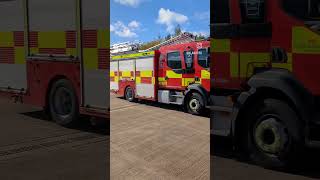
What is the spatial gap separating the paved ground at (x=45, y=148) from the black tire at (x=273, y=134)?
82 centimetres

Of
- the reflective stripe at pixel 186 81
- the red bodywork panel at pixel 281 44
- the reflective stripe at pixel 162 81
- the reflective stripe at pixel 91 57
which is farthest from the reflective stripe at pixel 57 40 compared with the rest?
the reflective stripe at pixel 162 81

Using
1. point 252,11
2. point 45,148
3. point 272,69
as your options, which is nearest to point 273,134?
point 272,69

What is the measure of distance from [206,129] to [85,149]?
78cm

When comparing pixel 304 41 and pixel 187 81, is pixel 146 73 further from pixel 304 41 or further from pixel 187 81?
pixel 304 41

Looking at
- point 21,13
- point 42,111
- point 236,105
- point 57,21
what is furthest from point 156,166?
point 21,13

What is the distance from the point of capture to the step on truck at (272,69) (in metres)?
1.73

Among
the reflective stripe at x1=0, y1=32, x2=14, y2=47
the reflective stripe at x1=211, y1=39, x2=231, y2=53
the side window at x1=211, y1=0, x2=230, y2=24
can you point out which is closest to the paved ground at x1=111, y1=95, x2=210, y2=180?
the reflective stripe at x1=211, y1=39, x2=231, y2=53

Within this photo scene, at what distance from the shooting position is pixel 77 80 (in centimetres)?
204

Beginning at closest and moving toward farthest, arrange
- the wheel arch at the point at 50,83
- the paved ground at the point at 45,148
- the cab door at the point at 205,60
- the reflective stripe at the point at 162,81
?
the cab door at the point at 205,60, the wheel arch at the point at 50,83, the paved ground at the point at 45,148, the reflective stripe at the point at 162,81

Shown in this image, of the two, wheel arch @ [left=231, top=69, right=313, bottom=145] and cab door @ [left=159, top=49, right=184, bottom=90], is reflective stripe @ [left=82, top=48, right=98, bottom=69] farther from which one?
cab door @ [left=159, top=49, right=184, bottom=90]

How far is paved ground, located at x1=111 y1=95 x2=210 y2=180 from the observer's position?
2004 mm

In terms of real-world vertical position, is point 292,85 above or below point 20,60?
below

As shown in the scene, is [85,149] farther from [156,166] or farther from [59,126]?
[156,166]

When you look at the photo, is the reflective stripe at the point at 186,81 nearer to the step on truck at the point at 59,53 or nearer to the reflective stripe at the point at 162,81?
the reflective stripe at the point at 162,81
